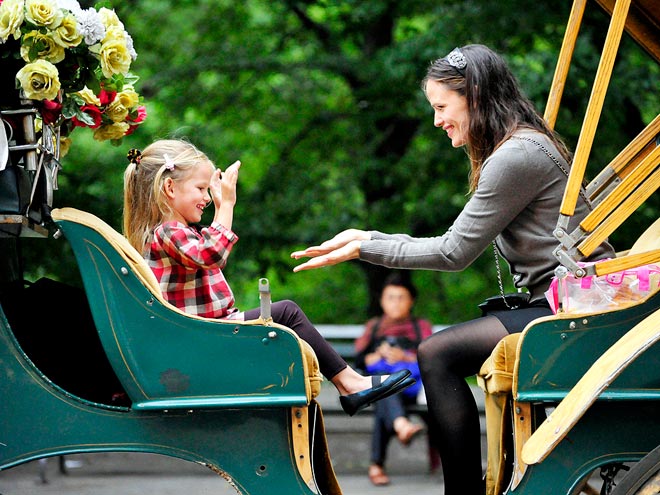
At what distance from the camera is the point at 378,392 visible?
3.13m

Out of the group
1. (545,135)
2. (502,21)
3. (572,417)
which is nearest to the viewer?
(572,417)

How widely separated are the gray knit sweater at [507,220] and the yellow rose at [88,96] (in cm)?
105

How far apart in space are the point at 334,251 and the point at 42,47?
1.11m

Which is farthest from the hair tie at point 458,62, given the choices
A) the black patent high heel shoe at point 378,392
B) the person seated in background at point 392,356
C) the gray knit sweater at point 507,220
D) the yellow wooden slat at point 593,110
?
the person seated in background at point 392,356

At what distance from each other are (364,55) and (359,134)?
77 centimetres

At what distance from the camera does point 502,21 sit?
7859 mm

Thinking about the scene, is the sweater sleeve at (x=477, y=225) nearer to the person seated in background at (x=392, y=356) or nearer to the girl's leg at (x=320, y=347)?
the girl's leg at (x=320, y=347)

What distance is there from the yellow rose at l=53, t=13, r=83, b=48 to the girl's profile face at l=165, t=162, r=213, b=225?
2.06 ft

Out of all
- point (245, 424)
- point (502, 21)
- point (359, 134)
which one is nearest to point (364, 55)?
point (359, 134)

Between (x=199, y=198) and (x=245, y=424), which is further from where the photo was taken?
(x=199, y=198)

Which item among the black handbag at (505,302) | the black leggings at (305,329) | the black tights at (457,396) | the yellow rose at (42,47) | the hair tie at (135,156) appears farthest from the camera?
the hair tie at (135,156)

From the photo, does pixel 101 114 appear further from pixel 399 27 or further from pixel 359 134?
pixel 399 27

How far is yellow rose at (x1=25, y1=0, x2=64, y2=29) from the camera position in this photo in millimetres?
2869

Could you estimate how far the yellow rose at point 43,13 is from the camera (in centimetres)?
287
